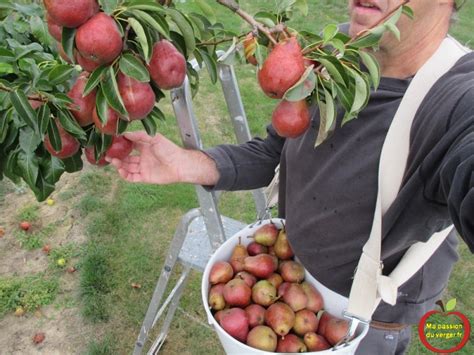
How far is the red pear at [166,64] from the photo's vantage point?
0.91 meters

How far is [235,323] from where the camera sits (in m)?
1.46

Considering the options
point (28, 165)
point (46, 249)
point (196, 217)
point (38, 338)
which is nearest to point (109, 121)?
point (28, 165)

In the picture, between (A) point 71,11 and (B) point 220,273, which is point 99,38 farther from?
(B) point 220,273

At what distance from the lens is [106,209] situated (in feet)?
11.2

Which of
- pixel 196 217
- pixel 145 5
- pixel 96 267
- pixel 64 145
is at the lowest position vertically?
pixel 96 267

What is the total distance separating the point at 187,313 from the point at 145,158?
1483 millimetres

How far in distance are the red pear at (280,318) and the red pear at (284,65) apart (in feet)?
2.79

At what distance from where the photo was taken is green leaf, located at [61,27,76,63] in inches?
32.4

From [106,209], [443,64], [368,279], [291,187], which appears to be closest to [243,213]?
[106,209]

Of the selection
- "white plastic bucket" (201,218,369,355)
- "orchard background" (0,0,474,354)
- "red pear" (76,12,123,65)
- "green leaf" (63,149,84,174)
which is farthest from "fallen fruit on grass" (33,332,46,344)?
"red pear" (76,12,123,65)

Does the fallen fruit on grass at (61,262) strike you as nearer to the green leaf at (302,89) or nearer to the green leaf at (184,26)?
the green leaf at (184,26)

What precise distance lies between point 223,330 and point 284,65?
2.86ft

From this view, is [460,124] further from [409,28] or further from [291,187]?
Result: [291,187]

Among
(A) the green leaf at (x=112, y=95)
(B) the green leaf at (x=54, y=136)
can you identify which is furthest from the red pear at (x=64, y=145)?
(A) the green leaf at (x=112, y=95)
